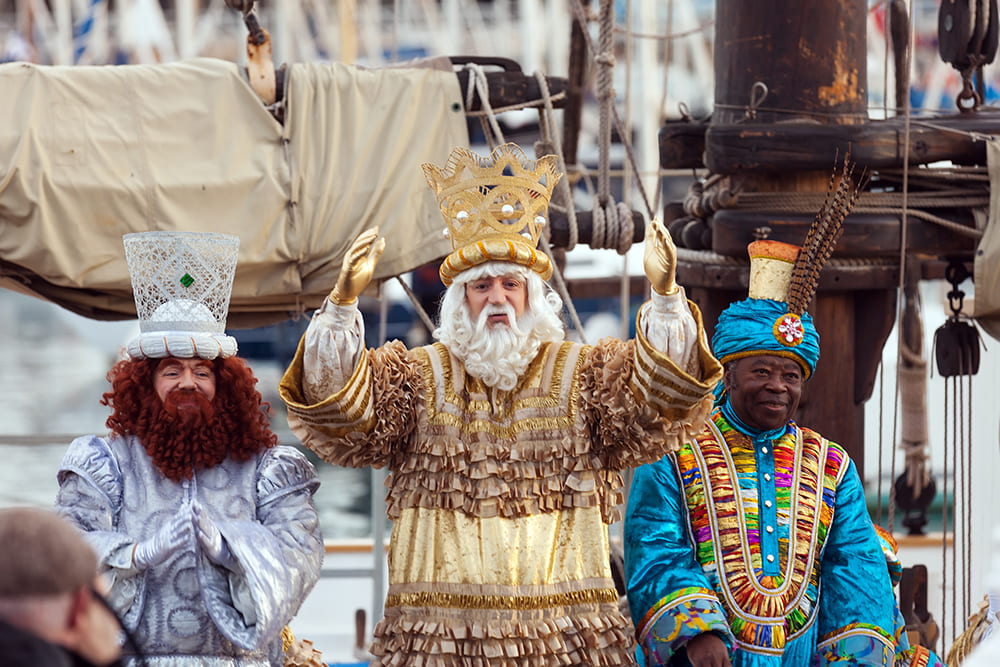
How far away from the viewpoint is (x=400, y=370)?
3822 millimetres

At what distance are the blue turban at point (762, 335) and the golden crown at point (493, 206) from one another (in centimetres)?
48

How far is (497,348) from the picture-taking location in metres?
3.79

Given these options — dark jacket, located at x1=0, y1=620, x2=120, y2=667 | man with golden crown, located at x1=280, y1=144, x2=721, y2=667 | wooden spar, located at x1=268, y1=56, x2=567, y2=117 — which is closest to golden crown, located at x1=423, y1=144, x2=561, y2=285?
man with golden crown, located at x1=280, y1=144, x2=721, y2=667

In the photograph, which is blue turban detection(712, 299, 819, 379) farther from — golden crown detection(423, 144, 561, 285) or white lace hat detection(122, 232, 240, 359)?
white lace hat detection(122, 232, 240, 359)

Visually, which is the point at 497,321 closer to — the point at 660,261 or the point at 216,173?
the point at 660,261

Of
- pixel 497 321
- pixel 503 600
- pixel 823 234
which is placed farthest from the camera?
pixel 823 234

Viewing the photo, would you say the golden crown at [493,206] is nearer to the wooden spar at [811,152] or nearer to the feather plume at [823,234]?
the feather plume at [823,234]

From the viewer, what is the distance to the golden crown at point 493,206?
12.7 ft

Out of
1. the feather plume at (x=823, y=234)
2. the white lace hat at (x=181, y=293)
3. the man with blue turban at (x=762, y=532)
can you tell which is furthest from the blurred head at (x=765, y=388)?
the white lace hat at (x=181, y=293)

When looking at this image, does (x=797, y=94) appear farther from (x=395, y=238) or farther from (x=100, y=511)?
(x=100, y=511)

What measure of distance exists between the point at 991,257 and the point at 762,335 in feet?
4.08

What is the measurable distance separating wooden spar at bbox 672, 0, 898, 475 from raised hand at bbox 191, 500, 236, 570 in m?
1.95

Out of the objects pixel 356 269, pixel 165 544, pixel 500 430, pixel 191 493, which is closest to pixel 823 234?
pixel 500 430

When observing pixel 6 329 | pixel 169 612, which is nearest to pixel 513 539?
pixel 169 612
